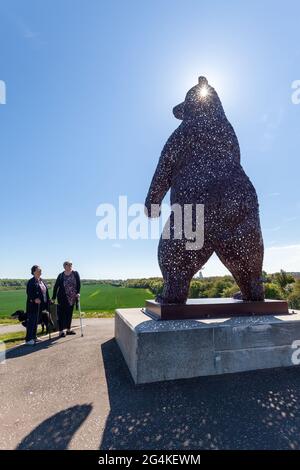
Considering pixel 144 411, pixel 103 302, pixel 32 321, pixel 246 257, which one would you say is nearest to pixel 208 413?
pixel 144 411

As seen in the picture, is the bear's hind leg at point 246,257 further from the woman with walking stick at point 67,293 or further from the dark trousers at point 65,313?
the dark trousers at point 65,313

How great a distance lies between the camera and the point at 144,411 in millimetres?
2518

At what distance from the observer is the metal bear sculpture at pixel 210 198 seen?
4.07m

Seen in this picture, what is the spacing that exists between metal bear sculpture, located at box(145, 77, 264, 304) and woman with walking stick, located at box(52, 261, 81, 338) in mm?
2899

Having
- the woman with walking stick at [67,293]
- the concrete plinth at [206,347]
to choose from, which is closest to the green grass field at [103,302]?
the woman with walking stick at [67,293]

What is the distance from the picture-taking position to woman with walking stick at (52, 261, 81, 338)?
6.27 meters

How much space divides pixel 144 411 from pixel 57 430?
76cm

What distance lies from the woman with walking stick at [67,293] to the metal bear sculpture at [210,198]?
9.51ft

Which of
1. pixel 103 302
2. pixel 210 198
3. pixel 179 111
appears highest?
pixel 179 111

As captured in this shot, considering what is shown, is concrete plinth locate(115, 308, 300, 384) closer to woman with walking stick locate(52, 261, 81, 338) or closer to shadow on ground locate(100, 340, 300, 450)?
shadow on ground locate(100, 340, 300, 450)

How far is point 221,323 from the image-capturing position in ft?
11.5

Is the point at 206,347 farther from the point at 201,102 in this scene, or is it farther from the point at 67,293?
the point at 67,293

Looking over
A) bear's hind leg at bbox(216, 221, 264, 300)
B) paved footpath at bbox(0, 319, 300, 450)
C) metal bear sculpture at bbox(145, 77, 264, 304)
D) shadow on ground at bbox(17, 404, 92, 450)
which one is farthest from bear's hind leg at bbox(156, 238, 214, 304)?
shadow on ground at bbox(17, 404, 92, 450)
